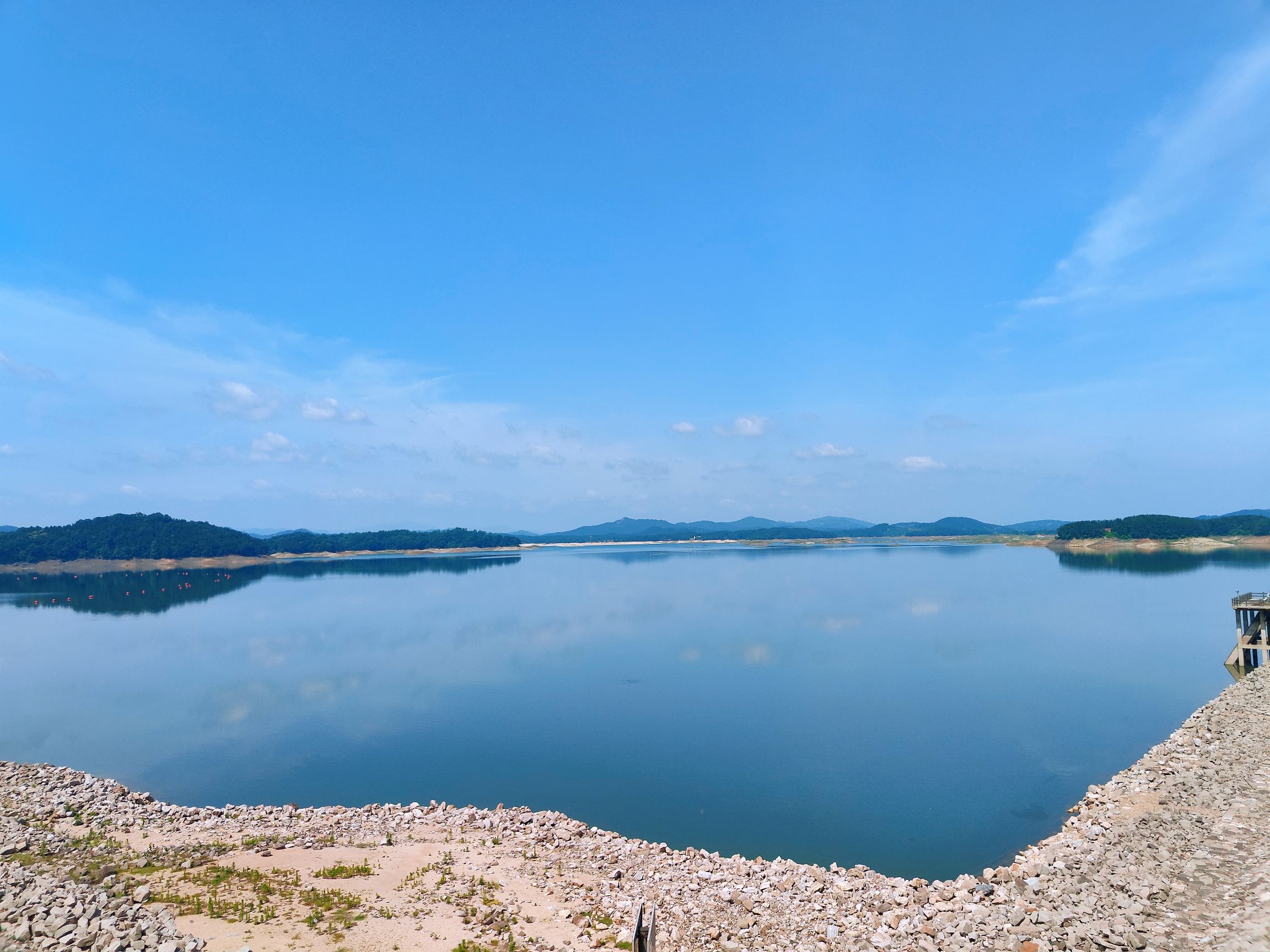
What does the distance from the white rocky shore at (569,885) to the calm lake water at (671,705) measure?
2.03 metres

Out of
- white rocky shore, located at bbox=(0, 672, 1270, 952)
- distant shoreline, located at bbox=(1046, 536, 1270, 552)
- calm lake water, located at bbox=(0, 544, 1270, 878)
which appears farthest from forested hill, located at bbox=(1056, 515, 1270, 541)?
white rocky shore, located at bbox=(0, 672, 1270, 952)

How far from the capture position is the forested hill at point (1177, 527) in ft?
358

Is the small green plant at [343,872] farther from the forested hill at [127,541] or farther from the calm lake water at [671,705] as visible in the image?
the forested hill at [127,541]

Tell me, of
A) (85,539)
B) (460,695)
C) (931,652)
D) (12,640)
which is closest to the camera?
(460,695)

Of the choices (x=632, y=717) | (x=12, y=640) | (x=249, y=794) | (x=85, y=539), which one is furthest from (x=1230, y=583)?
(x=85, y=539)

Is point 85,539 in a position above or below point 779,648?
above

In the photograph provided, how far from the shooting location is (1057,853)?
10.5 metres

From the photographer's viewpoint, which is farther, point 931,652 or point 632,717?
point 931,652

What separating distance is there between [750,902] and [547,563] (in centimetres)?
11223

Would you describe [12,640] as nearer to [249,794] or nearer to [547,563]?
[249,794]

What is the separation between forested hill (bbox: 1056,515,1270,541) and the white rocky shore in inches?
4844

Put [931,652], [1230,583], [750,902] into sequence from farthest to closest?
1. [1230,583]
2. [931,652]
3. [750,902]

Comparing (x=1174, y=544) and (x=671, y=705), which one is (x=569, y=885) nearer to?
(x=671, y=705)

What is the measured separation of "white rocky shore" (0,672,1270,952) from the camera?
307 inches
